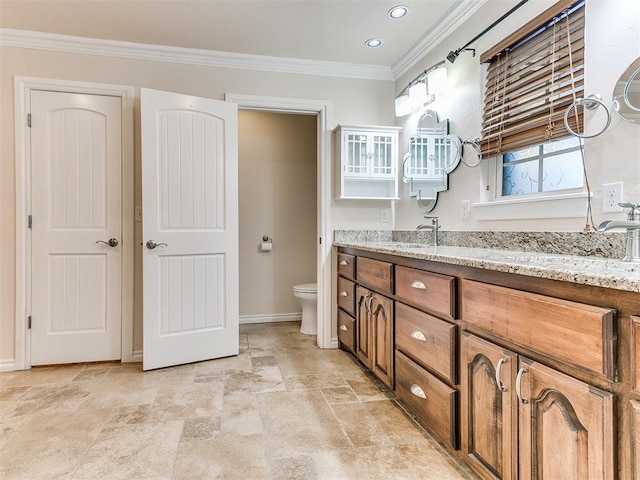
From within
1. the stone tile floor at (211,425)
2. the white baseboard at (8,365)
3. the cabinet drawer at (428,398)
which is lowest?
the stone tile floor at (211,425)

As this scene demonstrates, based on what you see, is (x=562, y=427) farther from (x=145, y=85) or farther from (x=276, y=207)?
(x=276, y=207)

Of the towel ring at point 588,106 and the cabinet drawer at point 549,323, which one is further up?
the towel ring at point 588,106

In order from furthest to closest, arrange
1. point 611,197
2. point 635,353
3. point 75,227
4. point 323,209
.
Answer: point 323,209
point 75,227
point 611,197
point 635,353

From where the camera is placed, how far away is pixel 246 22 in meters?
2.46

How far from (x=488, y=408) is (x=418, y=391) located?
479 mm

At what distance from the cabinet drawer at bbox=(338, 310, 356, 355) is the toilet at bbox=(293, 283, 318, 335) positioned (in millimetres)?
493

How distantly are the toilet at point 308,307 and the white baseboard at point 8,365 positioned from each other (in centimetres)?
221

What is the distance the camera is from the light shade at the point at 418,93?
8.70 feet

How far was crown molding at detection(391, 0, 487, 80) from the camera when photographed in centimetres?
220

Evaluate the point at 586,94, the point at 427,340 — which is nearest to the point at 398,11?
the point at 586,94

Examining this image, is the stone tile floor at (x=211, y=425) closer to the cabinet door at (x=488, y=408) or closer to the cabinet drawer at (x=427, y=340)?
the cabinet door at (x=488, y=408)

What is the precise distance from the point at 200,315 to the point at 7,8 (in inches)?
93.0

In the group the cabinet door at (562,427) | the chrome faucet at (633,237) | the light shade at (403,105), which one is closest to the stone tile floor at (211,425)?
Answer: the cabinet door at (562,427)

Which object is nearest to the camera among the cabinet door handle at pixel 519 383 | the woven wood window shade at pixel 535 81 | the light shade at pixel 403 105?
the cabinet door handle at pixel 519 383
